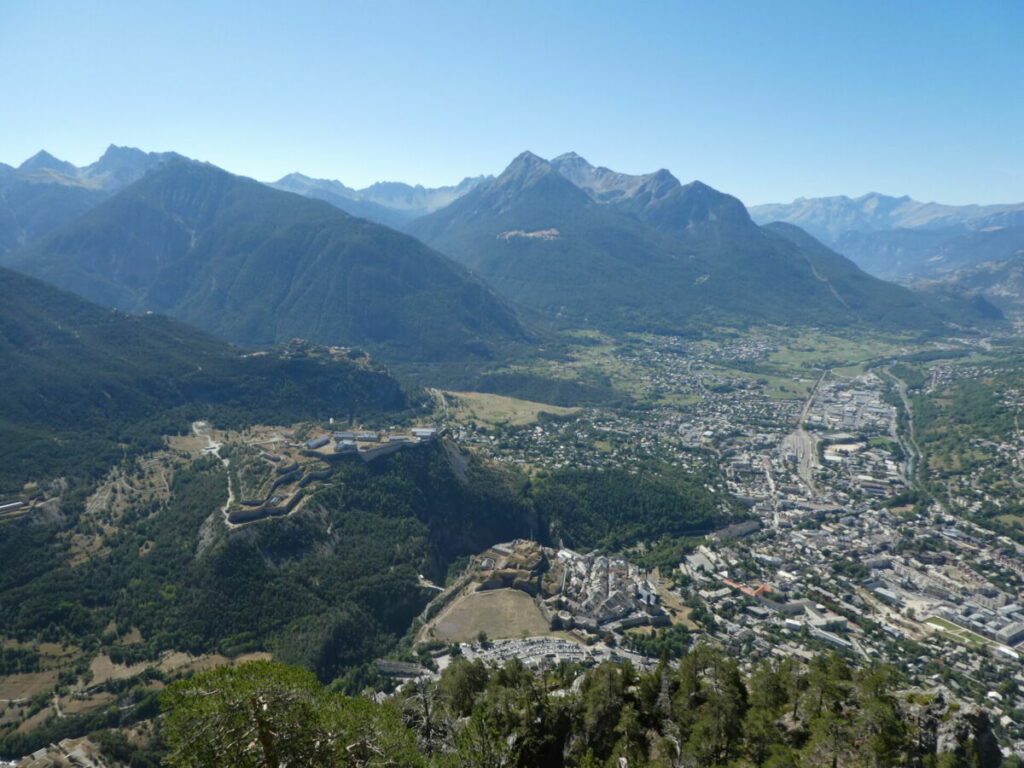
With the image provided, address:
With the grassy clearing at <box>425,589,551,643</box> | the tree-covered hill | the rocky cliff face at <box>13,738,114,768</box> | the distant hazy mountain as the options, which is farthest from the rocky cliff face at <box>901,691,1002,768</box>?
the distant hazy mountain

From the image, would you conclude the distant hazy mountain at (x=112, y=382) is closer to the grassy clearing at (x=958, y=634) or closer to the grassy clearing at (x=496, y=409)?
the grassy clearing at (x=496, y=409)

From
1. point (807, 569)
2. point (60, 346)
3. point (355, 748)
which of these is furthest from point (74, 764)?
point (60, 346)

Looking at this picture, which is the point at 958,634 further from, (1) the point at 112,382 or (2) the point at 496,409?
(1) the point at 112,382

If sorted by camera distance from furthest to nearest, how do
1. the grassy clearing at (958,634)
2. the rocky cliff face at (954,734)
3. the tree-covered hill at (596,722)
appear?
the grassy clearing at (958,634) → the rocky cliff face at (954,734) → the tree-covered hill at (596,722)

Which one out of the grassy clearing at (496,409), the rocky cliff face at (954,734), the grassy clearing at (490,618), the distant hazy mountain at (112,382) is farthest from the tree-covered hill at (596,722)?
the grassy clearing at (496,409)

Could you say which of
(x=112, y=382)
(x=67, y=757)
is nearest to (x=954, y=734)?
(x=67, y=757)
